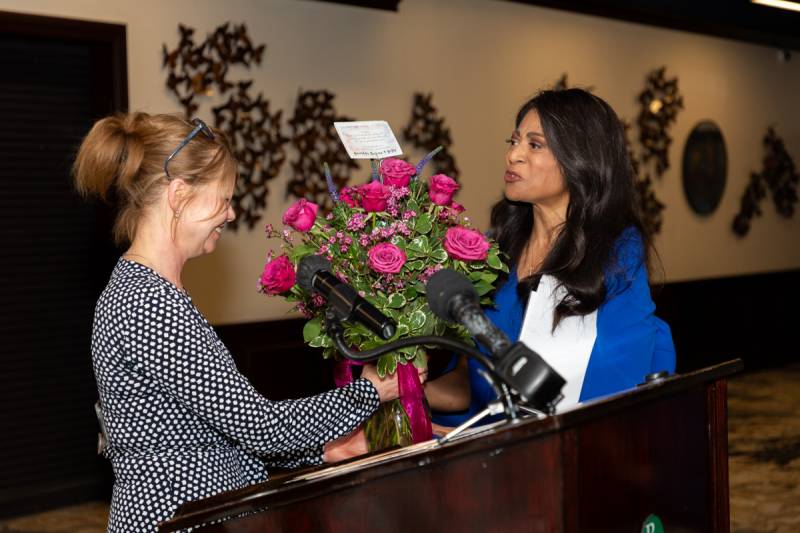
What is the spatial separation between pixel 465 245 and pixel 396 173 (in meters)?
0.22

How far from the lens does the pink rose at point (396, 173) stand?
2.09 m

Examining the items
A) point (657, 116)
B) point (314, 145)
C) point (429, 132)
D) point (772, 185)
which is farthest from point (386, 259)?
point (772, 185)

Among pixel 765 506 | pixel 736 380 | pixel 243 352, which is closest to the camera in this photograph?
pixel 765 506

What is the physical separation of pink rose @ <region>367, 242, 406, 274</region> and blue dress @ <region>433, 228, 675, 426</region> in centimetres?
48

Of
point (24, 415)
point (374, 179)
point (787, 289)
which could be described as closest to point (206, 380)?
point (374, 179)

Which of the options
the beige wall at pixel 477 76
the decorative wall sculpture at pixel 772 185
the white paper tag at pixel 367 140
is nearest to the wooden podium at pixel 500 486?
the white paper tag at pixel 367 140

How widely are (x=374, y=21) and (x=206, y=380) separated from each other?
4.91 metres

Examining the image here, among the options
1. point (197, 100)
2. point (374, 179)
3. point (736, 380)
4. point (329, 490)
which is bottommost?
point (736, 380)

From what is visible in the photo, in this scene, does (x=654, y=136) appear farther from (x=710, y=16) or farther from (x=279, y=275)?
(x=279, y=275)

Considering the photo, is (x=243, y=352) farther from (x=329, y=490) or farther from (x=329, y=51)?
(x=329, y=490)

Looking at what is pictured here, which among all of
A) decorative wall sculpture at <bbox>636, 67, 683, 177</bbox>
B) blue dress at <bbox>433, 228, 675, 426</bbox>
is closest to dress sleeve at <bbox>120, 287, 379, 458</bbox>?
blue dress at <bbox>433, 228, 675, 426</bbox>

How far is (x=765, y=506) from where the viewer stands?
16.7 ft

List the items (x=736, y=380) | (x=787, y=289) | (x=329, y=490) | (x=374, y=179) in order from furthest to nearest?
(x=787, y=289) < (x=736, y=380) < (x=374, y=179) < (x=329, y=490)

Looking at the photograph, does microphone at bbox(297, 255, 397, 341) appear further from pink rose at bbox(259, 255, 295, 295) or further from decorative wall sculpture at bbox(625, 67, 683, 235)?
decorative wall sculpture at bbox(625, 67, 683, 235)
